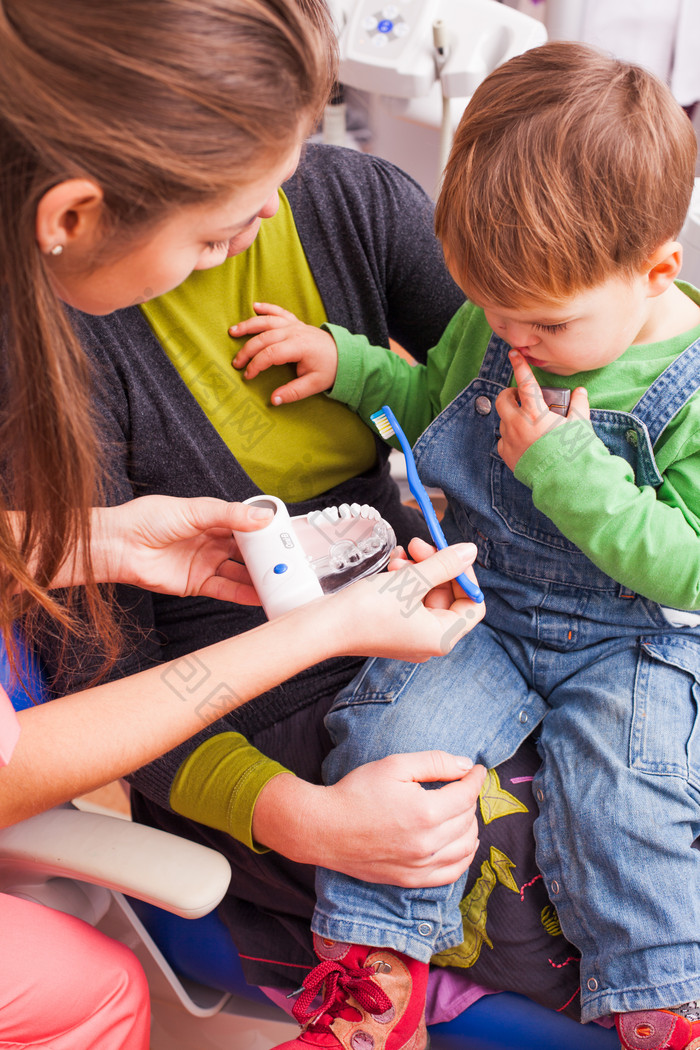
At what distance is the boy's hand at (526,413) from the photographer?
88 centimetres

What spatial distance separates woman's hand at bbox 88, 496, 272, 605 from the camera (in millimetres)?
879

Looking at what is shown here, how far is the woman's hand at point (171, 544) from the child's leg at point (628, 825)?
389mm

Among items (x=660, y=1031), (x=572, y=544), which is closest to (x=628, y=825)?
(x=660, y=1031)

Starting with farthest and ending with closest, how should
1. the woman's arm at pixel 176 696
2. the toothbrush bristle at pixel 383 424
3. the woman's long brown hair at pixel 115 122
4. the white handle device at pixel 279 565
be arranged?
the toothbrush bristle at pixel 383 424, the white handle device at pixel 279 565, the woman's arm at pixel 176 696, the woman's long brown hair at pixel 115 122

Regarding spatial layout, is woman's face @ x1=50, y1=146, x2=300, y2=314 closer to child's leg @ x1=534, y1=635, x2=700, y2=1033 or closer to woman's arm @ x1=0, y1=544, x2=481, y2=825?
woman's arm @ x1=0, y1=544, x2=481, y2=825

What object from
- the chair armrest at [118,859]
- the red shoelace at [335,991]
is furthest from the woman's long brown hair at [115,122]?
the red shoelace at [335,991]

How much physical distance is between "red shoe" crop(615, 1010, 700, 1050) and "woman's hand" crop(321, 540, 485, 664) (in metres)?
0.38

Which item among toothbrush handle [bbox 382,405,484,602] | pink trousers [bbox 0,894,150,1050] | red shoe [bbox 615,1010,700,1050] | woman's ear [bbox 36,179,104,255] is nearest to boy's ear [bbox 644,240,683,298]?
toothbrush handle [bbox 382,405,484,602]

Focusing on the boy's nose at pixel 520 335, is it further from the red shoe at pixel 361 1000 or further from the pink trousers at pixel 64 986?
the pink trousers at pixel 64 986

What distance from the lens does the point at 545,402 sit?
92cm

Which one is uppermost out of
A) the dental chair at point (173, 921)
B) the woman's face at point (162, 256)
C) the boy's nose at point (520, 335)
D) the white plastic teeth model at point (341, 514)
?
the woman's face at point (162, 256)

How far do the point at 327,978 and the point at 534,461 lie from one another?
560 millimetres

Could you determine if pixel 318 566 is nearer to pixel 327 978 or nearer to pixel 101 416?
pixel 101 416

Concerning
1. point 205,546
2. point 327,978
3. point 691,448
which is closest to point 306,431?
point 205,546
